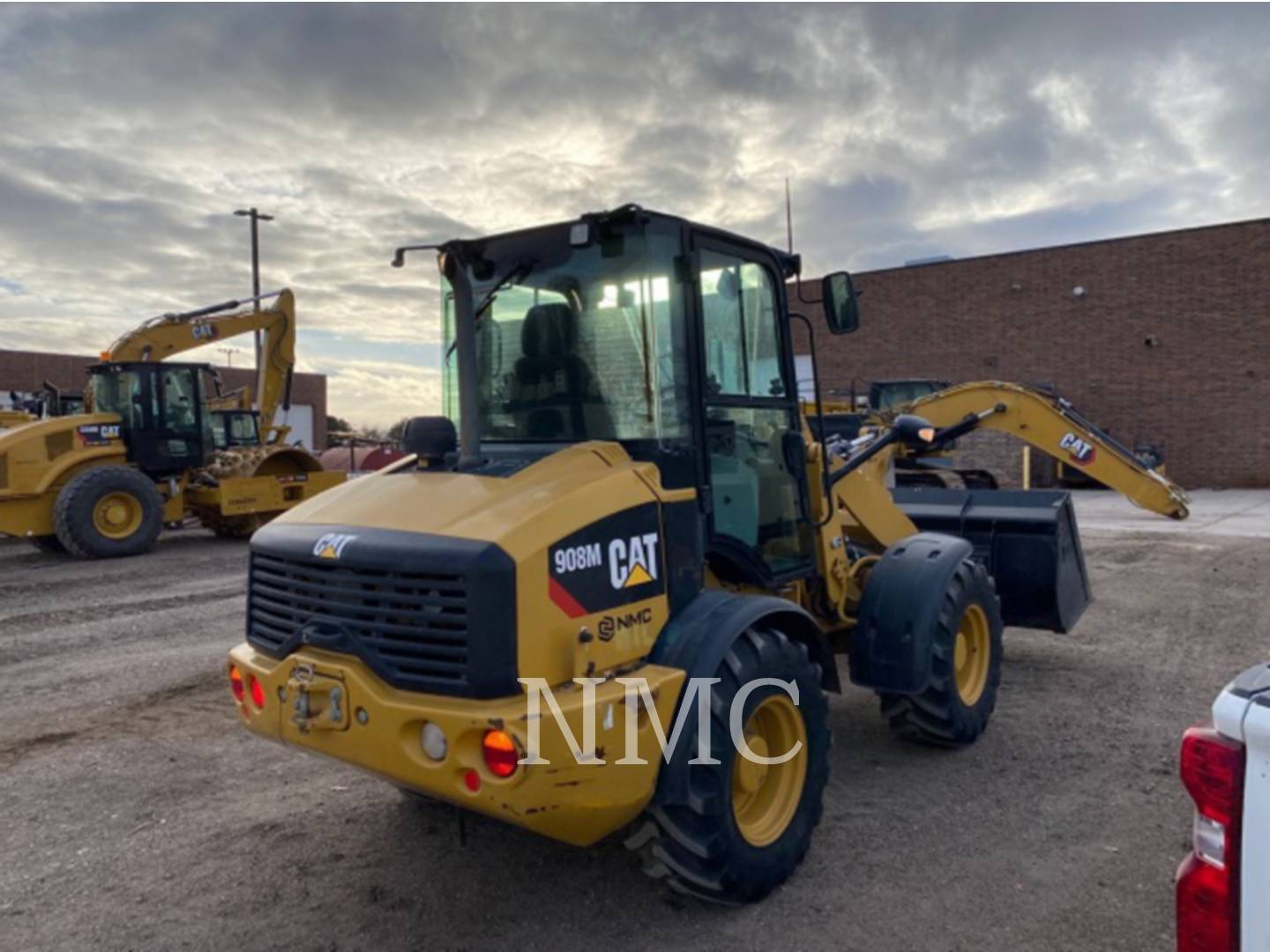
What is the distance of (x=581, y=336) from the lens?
3771 millimetres

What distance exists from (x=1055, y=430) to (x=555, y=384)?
7548 mm

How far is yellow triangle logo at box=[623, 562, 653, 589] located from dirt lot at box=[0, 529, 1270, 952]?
3.94 ft

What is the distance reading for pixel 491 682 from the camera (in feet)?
9.44

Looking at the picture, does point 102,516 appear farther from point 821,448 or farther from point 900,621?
point 900,621

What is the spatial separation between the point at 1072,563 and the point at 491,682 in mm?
4997

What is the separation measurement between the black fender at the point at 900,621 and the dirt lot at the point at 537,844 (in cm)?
Result: 54

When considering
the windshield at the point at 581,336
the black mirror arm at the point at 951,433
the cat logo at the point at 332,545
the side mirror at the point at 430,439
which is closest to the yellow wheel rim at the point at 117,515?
the side mirror at the point at 430,439

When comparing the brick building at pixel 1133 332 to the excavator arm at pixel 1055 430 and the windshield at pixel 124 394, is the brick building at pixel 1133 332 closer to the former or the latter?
the excavator arm at pixel 1055 430

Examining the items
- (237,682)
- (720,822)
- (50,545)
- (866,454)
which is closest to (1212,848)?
(720,822)

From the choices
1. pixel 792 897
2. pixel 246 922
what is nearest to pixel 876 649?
pixel 792 897

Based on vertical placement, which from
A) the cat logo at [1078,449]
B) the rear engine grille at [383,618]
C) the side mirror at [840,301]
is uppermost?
the side mirror at [840,301]

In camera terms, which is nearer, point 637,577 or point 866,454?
point 637,577

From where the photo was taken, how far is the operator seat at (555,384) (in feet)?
12.2

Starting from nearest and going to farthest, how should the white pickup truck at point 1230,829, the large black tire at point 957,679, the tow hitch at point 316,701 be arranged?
the white pickup truck at point 1230,829
the tow hitch at point 316,701
the large black tire at point 957,679
